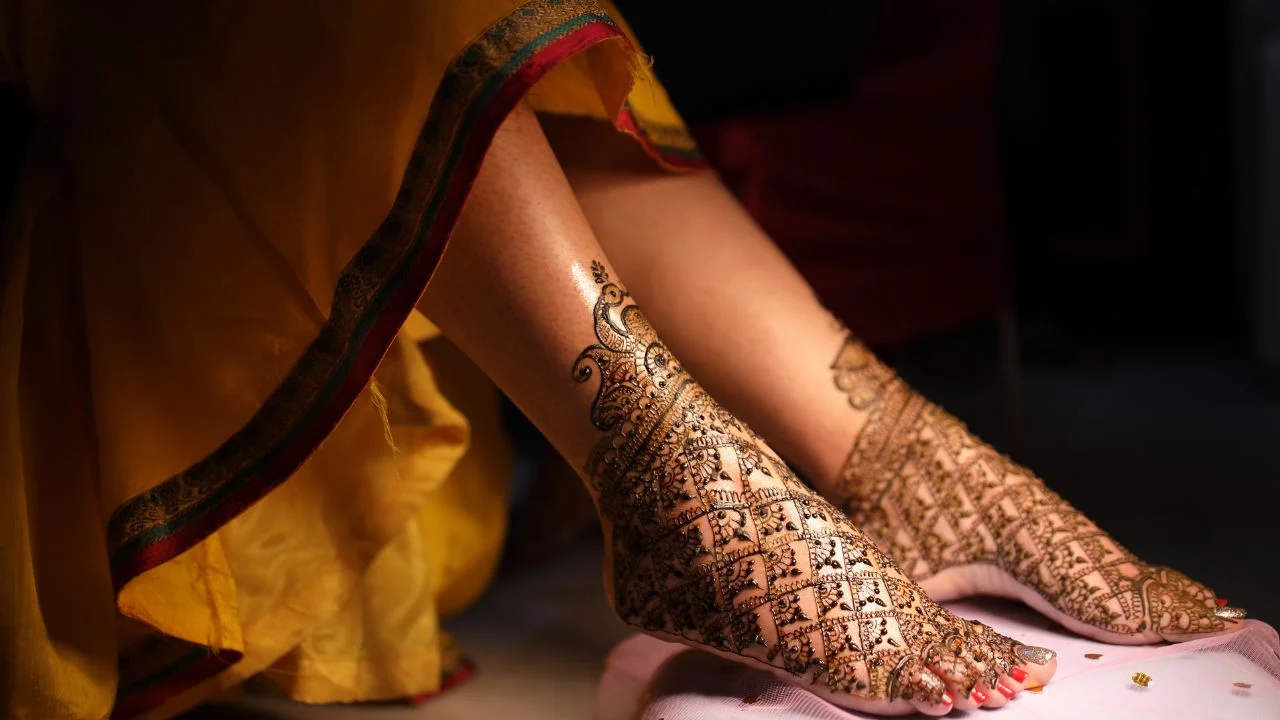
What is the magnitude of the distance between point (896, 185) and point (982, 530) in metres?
0.61

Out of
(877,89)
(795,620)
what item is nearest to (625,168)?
(795,620)

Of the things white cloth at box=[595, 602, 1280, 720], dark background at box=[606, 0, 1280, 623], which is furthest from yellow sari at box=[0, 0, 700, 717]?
dark background at box=[606, 0, 1280, 623]

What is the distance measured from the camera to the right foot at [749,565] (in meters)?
0.63

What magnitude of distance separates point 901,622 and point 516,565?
72 centimetres

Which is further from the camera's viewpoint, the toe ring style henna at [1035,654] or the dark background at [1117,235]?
the dark background at [1117,235]

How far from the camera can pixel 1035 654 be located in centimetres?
67

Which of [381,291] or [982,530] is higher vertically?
[381,291]

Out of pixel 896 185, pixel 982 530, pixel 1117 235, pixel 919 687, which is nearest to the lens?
pixel 919 687

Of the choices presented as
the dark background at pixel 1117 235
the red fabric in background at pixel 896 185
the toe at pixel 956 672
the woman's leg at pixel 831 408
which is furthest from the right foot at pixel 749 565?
the red fabric in background at pixel 896 185

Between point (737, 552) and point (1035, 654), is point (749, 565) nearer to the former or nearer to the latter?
point (737, 552)

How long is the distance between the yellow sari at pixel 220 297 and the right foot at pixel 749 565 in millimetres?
142

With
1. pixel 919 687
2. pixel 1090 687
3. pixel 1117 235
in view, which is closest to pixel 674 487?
pixel 919 687

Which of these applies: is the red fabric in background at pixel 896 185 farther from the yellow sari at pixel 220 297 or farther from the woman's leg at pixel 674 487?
the woman's leg at pixel 674 487

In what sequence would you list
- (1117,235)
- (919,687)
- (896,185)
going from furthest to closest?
(1117,235), (896,185), (919,687)
